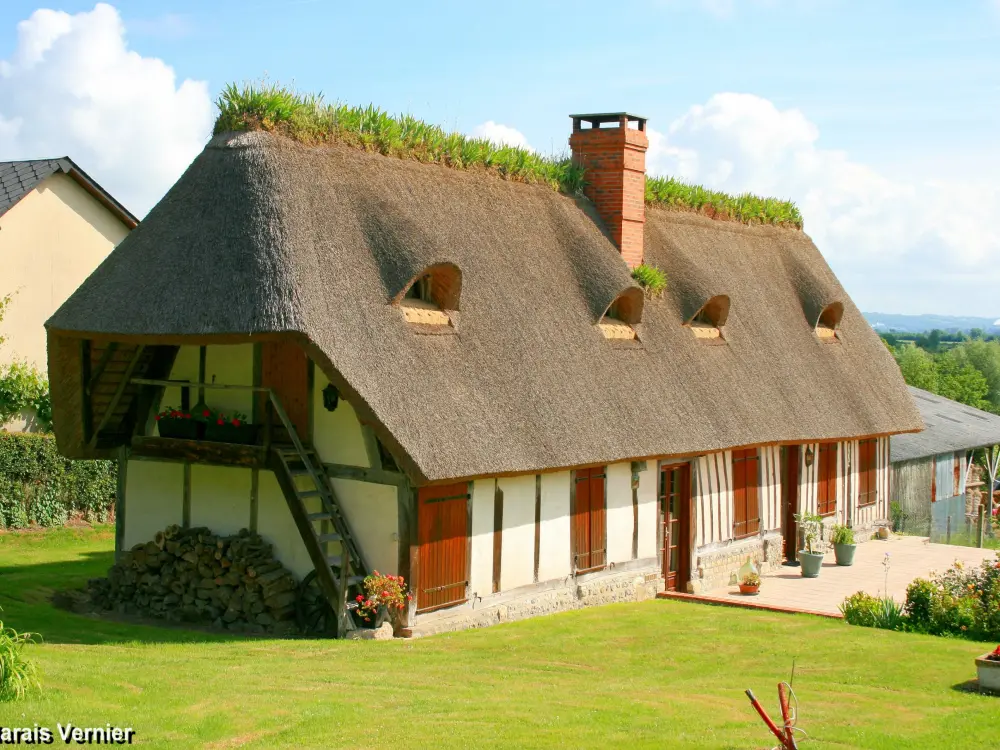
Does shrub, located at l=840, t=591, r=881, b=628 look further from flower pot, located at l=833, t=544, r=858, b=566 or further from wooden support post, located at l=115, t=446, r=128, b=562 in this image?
wooden support post, located at l=115, t=446, r=128, b=562

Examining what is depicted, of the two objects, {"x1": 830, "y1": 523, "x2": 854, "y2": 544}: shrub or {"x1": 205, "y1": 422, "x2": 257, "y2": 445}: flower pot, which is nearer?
{"x1": 205, "y1": 422, "x2": 257, "y2": 445}: flower pot

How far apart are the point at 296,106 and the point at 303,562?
5.98 meters

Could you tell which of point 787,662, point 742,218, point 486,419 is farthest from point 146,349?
point 742,218

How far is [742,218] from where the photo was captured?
83.0 ft

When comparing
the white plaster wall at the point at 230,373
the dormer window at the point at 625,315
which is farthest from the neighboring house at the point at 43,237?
the dormer window at the point at 625,315

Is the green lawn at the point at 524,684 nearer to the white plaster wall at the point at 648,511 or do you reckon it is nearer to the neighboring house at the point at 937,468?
the white plaster wall at the point at 648,511

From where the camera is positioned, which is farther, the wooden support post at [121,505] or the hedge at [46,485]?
the hedge at [46,485]

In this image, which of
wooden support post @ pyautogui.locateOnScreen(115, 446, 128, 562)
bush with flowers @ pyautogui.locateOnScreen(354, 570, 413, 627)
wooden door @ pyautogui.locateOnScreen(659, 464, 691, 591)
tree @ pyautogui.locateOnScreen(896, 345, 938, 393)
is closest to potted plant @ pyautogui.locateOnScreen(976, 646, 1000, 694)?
bush with flowers @ pyautogui.locateOnScreen(354, 570, 413, 627)

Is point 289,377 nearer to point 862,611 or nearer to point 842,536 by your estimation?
point 862,611

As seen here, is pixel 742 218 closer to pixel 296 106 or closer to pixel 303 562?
pixel 296 106

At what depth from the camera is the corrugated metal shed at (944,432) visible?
1113 inches

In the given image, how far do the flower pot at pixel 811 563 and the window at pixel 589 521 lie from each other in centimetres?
508

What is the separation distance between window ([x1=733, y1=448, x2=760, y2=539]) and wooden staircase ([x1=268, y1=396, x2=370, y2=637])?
27.8 feet

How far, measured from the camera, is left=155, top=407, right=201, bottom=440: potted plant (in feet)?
50.9
